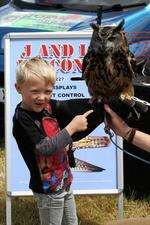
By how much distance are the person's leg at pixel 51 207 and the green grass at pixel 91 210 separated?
4.07 ft

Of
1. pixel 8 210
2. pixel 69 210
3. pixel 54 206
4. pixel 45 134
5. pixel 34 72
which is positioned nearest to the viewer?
pixel 34 72

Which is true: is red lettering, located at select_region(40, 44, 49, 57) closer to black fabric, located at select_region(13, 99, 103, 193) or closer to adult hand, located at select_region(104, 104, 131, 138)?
black fabric, located at select_region(13, 99, 103, 193)

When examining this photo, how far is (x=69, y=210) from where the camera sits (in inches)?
143

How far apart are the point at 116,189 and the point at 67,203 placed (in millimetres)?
972

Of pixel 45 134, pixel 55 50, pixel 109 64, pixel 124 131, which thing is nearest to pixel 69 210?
pixel 45 134

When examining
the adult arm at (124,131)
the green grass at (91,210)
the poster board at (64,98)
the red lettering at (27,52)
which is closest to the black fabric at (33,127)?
the adult arm at (124,131)

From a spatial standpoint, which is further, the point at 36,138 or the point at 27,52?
the point at 27,52

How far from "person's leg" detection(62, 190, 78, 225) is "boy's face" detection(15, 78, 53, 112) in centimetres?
63

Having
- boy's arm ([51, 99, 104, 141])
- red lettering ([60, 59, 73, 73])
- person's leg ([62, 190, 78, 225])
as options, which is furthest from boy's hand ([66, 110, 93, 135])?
red lettering ([60, 59, 73, 73])

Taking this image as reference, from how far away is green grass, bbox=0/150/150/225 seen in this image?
4789 mm

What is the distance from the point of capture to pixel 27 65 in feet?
10.6

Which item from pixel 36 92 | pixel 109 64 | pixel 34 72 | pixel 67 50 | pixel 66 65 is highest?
pixel 109 64

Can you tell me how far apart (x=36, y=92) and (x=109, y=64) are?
875mm

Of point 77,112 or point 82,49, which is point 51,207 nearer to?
point 77,112
